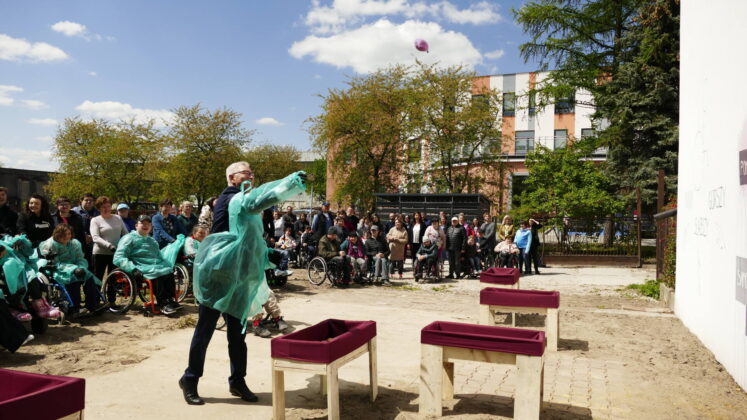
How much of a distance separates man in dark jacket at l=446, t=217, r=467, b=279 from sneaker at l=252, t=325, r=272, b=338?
27.8 ft

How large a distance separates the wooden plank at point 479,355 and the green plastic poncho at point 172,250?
580 centimetres

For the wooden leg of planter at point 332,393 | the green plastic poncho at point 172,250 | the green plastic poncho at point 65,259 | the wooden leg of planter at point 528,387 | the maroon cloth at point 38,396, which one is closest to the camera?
the maroon cloth at point 38,396

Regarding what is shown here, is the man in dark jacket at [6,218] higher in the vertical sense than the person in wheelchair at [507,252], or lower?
higher

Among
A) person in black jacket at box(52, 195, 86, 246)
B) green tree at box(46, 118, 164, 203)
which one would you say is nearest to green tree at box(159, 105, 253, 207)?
green tree at box(46, 118, 164, 203)

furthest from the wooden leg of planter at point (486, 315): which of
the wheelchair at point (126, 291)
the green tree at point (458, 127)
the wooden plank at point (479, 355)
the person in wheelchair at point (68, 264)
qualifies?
the green tree at point (458, 127)

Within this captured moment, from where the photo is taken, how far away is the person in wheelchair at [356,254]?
43.7 ft

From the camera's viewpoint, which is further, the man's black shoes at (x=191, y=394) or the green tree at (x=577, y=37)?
the green tree at (x=577, y=37)

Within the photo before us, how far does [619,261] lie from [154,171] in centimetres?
2810

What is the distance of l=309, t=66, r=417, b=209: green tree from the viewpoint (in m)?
27.8

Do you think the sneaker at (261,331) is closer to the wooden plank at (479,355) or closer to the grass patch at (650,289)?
the wooden plank at (479,355)

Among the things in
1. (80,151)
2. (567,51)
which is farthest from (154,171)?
(567,51)

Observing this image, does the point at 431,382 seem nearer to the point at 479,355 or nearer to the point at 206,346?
the point at 479,355

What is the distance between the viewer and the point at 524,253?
16344 millimetres

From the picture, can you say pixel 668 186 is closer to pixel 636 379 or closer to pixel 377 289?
pixel 377 289
